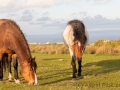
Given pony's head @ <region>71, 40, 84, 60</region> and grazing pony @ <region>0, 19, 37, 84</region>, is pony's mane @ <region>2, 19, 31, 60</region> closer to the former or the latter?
grazing pony @ <region>0, 19, 37, 84</region>

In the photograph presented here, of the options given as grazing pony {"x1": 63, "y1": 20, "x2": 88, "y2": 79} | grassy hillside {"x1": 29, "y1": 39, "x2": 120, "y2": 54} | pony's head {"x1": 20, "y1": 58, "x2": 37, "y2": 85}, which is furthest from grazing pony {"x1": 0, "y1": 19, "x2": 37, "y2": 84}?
grassy hillside {"x1": 29, "y1": 39, "x2": 120, "y2": 54}

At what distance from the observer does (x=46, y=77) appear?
18203 millimetres

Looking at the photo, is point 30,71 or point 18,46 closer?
point 30,71

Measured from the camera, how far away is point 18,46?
13.8m

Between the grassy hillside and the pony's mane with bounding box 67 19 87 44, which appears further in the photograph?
the grassy hillside

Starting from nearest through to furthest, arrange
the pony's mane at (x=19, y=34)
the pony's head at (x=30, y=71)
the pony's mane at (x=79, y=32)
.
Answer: the pony's head at (x=30, y=71), the pony's mane at (x=19, y=34), the pony's mane at (x=79, y=32)

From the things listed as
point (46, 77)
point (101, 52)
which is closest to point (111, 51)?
point (101, 52)

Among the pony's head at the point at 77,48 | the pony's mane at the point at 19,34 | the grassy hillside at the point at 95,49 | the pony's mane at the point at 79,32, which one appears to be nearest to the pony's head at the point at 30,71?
the pony's mane at the point at 19,34

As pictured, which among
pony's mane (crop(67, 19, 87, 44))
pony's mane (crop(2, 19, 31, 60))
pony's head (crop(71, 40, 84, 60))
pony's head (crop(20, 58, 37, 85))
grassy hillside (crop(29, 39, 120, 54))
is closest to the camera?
pony's head (crop(20, 58, 37, 85))

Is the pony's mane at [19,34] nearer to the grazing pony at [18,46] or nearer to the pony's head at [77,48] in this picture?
the grazing pony at [18,46]

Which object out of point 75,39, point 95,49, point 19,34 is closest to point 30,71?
point 19,34

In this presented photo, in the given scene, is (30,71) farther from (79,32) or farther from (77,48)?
(79,32)

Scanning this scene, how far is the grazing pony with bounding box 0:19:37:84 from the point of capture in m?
13.0

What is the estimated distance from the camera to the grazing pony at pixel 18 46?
13.0 m
